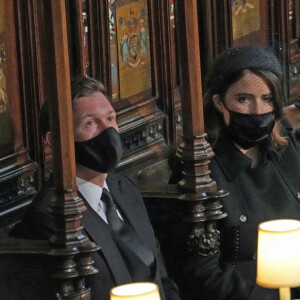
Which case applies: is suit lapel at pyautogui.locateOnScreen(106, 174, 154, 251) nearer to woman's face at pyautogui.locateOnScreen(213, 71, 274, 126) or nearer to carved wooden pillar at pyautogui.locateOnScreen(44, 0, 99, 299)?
carved wooden pillar at pyautogui.locateOnScreen(44, 0, 99, 299)

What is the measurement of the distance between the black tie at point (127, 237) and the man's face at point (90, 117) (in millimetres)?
247

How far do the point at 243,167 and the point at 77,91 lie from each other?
3.22 feet

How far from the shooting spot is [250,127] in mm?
5699

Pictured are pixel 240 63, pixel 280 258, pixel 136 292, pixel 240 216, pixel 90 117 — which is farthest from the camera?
pixel 240 63

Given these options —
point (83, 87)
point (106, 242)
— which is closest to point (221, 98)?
point (83, 87)

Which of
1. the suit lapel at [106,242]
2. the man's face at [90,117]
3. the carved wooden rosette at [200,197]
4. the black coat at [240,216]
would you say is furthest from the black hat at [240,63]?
the suit lapel at [106,242]

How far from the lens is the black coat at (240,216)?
5.52 meters

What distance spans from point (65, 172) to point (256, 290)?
3.99 ft

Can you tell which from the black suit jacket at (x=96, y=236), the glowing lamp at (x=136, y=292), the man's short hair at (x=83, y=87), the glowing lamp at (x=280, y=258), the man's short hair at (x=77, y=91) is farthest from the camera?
the man's short hair at (x=83, y=87)

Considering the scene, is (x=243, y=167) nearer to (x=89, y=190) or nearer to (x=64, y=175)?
(x=89, y=190)

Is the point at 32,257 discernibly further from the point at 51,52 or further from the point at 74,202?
the point at 51,52

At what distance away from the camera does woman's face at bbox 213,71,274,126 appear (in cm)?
573

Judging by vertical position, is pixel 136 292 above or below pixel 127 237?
below

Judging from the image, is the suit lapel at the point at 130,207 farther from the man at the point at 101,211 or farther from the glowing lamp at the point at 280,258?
the glowing lamp at the point at 280,258
